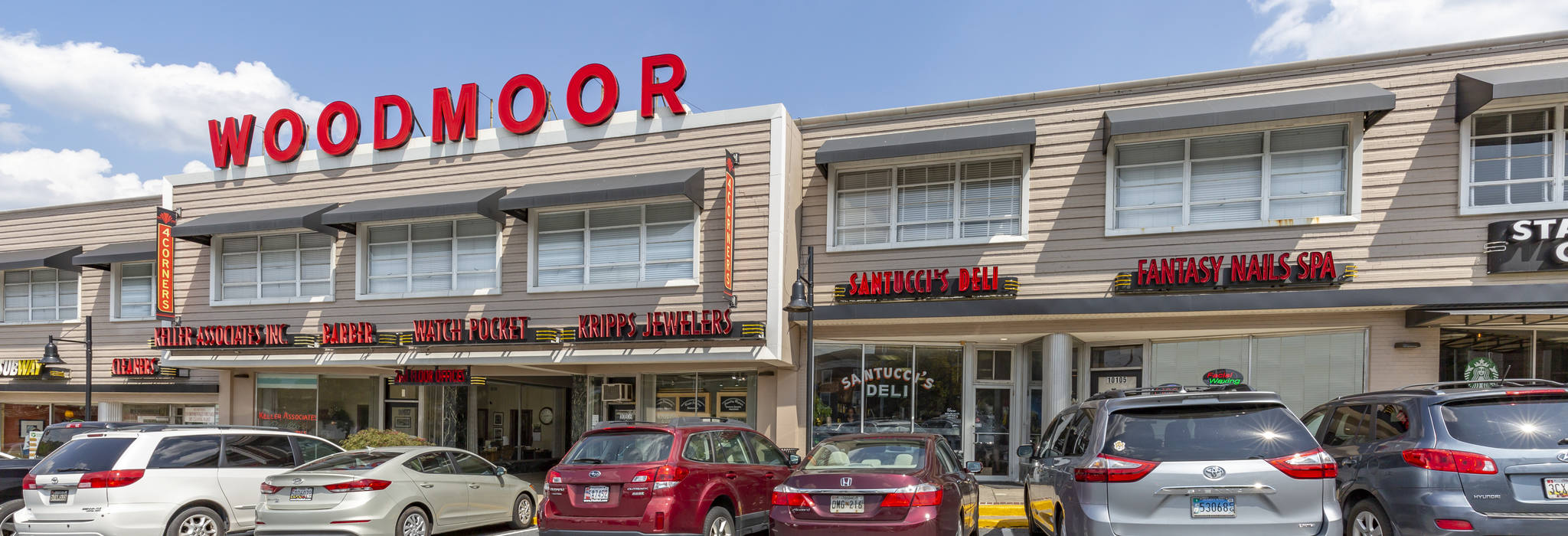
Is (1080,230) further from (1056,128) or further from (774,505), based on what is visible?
(774,505)

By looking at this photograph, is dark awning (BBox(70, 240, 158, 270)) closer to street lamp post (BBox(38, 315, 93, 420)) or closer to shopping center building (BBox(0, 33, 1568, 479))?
shopping center building (BBox(0, 33, 1568, 479))

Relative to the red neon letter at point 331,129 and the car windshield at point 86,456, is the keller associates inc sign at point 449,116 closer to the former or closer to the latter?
the red neon letter at point 331,129

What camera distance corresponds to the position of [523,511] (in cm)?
1302

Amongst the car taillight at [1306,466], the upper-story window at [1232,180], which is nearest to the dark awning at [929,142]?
the upper-story window at [1232,180]

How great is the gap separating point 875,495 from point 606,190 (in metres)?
9.84

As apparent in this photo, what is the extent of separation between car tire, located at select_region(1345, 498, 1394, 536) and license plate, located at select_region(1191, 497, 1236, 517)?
73.0 inches

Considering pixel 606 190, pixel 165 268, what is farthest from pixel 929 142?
pixel 165 268

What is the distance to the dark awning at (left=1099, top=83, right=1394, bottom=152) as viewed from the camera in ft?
44.2

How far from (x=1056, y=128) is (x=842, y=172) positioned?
3594mm

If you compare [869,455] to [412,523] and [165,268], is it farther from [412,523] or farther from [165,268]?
[165,268]

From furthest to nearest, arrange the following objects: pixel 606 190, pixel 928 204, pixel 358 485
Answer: pixel 606 190, pixel 928 204, pixel 358 485

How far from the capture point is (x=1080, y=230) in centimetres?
1524

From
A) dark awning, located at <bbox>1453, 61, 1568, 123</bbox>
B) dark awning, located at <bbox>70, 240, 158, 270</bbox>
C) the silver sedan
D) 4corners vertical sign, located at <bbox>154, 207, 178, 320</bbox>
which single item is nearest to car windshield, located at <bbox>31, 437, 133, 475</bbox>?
the silver sedan

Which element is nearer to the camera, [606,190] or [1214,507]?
[1214,507]
